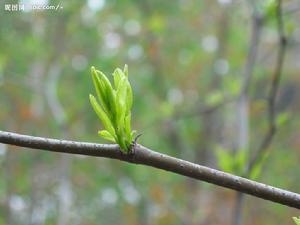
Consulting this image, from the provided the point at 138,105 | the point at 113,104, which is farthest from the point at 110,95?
the point at 138,105

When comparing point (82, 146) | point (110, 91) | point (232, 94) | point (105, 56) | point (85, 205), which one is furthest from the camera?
point (85, 205)

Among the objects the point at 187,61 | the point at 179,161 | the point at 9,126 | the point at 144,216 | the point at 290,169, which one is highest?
the point at 179,161

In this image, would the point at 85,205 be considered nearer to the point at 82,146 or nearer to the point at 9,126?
the point at 9,126

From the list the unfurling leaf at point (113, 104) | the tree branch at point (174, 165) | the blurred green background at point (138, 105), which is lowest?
the blurred green background at point (138, 105)

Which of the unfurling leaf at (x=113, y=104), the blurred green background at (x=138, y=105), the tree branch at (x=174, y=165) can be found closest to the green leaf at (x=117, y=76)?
the unfurling leaf at (x=113, y=104)

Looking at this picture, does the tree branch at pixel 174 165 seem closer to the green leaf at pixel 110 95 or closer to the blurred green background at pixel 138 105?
the green leaf at pixel 110 95

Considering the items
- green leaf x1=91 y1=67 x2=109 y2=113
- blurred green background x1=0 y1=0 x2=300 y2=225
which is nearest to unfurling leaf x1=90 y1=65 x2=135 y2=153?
green leaf x1=91 y1=67 x2=109 y2=113

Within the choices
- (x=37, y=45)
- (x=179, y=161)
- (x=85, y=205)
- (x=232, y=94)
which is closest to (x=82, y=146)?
(x=179, y=161)

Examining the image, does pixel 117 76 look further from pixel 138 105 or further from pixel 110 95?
pixel 138 105
